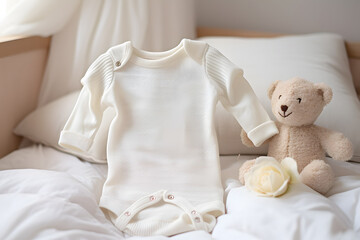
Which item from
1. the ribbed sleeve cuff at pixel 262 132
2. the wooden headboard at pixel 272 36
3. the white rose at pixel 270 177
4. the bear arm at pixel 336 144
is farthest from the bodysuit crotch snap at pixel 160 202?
the wooden headboard at pixel 272 36

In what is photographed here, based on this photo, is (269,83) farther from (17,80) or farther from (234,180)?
(17,80)

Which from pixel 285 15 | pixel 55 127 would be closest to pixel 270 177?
pixel 55 127

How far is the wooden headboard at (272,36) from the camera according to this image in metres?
1.54

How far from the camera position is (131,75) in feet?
3.42

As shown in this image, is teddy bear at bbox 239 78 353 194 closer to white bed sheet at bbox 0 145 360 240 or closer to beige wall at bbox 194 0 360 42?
white bed sheet at bbox 0 145 360 240

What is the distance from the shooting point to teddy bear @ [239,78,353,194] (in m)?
0.90

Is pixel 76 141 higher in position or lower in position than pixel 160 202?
higher

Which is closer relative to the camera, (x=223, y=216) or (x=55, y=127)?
(x=223, y=216)

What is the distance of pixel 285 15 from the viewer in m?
1.67

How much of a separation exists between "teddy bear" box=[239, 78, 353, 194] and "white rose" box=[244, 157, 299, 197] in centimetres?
7

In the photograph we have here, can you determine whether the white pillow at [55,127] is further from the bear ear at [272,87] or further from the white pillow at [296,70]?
the bear ear at [272,87]

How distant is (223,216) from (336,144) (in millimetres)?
337

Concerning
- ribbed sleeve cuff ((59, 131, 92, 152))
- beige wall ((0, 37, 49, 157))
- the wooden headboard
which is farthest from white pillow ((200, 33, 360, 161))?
beige wall ((0, 37, 49, 157))

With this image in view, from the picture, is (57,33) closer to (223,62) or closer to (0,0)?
(0,0)
